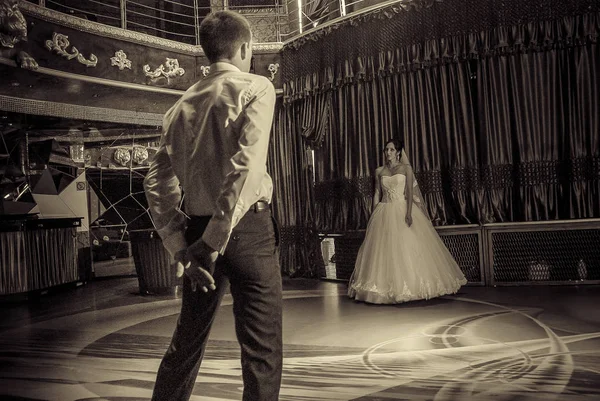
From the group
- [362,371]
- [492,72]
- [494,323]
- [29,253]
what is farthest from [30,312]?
[492,72]

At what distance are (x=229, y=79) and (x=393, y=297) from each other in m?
3.75

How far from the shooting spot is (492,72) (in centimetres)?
589

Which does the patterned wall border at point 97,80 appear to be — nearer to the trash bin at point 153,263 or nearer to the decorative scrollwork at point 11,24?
the decorative scrollwork at point 11,24

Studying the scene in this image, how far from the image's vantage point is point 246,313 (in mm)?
1527

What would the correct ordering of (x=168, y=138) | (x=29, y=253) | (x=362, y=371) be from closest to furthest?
(x=168, y=138) → (x=362, y=371) → (x=29, y=253)

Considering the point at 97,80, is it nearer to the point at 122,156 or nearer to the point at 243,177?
the point at 122,156

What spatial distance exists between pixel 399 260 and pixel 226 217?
149 inches

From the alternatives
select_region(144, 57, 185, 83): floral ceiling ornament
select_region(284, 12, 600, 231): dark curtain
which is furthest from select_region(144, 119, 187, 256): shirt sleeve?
select_region(144, 57, 185, 83): floral ceiling ornament

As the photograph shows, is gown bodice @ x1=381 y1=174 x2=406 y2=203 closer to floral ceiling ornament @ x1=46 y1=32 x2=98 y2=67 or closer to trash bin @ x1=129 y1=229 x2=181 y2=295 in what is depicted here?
trash bin @ x1=129 y1=229 x2=181 y2=295

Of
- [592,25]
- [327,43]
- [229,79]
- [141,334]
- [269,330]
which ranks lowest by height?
[141,334]

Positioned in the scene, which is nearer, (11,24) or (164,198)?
(164,198)

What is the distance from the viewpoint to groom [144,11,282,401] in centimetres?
149

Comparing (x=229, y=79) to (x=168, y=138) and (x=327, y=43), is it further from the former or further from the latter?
(x=327, y=43)

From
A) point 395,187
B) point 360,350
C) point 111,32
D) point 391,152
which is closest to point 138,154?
point 111,32
